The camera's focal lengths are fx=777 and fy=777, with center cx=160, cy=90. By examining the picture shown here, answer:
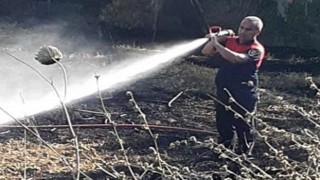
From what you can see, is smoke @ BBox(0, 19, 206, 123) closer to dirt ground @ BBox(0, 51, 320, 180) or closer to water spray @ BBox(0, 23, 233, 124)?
water spray @ BBox(0, 23, 233, 124)

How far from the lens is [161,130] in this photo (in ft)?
26.9

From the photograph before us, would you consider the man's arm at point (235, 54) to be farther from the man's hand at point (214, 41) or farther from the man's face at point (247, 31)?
the man's face at point (247, 31)

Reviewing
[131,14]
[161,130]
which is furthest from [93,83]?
[131,14]

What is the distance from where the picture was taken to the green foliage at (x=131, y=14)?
15797 millimetres

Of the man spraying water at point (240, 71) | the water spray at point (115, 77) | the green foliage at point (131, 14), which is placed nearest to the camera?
the man spraying water at point (240, 71)

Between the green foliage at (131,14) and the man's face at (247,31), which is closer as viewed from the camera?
the man's face at (247,31)

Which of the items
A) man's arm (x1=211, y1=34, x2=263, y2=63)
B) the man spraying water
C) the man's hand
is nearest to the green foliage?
the man spraying water

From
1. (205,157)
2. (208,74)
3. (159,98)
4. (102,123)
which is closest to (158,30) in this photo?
(208,74)

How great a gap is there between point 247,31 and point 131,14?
9386mm

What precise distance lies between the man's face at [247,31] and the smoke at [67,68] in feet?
8.18

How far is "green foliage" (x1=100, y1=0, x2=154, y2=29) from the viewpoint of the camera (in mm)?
15797

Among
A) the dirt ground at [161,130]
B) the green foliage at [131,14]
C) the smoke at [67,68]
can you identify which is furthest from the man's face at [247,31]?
the green foliage at [131,14]

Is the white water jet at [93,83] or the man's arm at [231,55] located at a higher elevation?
the man's arm at [231,55]

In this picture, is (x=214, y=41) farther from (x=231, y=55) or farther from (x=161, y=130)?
(x=161, y=130)
